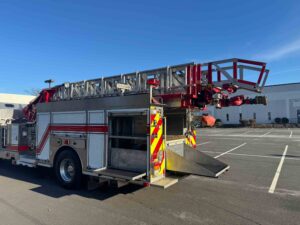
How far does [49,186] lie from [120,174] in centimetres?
258

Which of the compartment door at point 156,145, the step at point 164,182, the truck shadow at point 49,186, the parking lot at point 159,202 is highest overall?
the compartment door at point 156,145

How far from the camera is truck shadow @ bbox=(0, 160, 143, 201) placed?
5.94m

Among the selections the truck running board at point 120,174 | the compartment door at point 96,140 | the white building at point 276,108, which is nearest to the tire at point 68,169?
the compartment door at point 96,140

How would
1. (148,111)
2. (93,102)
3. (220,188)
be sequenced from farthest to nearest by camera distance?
1. (220,188)
2. (93,102)
3. (148,111)

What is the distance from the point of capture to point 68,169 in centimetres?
647

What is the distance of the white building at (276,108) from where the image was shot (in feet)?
181

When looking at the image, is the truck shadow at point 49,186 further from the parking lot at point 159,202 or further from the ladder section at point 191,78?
the ladder section at point 191,78

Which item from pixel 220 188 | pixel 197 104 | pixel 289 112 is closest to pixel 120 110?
pixel 197 104

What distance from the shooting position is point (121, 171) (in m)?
5.40

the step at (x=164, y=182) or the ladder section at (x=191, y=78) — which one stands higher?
the ladder section at (x=191, y=78)

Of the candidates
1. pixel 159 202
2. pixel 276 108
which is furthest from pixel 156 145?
pixel 276 108

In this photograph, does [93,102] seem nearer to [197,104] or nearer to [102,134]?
[102,134]

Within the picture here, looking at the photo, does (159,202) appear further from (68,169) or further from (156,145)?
(68,169)

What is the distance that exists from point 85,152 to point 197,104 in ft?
9.48
